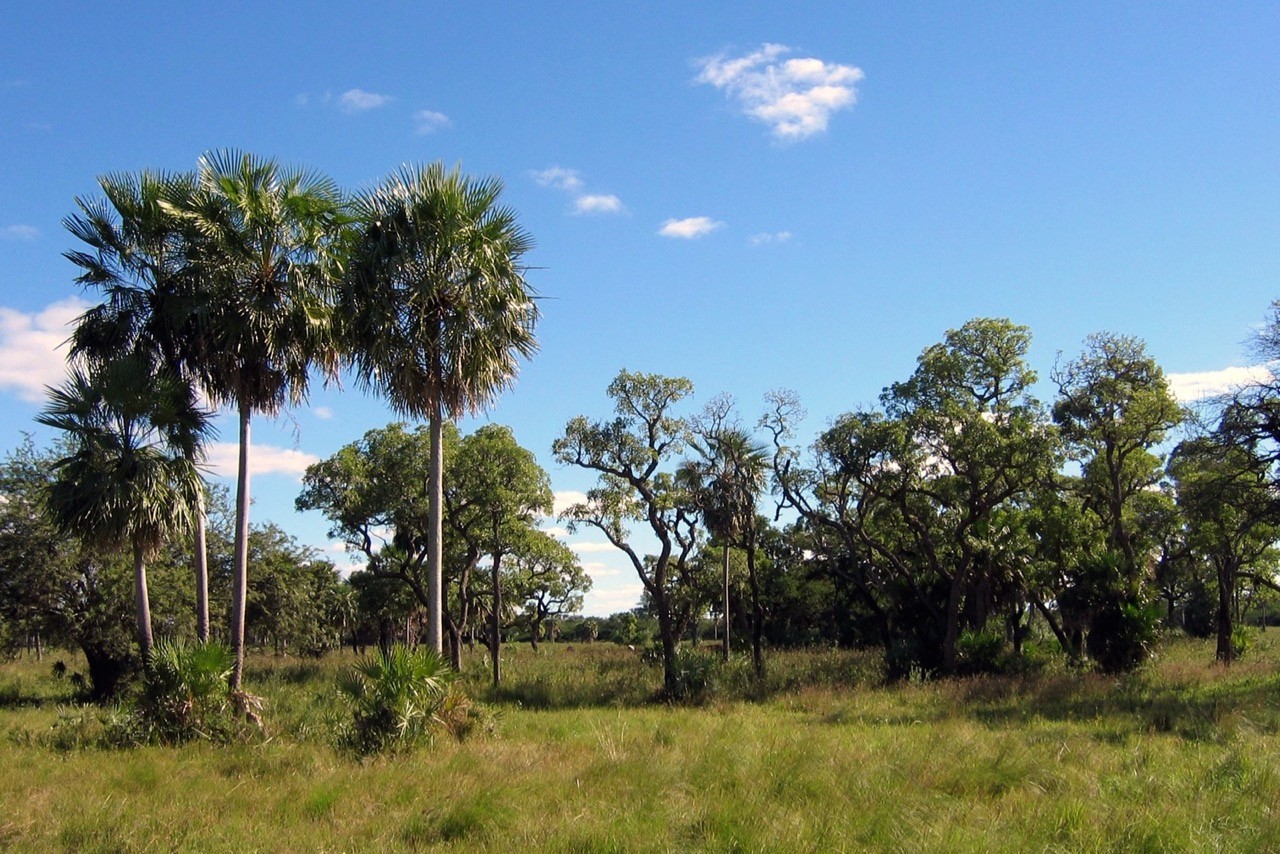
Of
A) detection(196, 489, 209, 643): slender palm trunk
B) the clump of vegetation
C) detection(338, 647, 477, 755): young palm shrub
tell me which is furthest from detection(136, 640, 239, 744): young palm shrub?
detection(338, 647, 477, 755): young palm shrub

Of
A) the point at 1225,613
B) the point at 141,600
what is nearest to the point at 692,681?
the point at 141,600

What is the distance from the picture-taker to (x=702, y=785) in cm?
1138

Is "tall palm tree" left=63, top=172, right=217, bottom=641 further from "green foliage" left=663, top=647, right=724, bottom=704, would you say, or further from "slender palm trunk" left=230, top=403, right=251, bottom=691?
"green foliage" left=663, top=647, right=724, bottom=704

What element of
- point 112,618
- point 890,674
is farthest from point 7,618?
point 890,674

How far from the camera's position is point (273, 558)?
33.7m

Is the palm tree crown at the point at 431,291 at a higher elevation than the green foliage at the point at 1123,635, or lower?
higher

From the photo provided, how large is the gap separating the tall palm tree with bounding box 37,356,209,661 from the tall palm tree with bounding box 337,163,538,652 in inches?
167

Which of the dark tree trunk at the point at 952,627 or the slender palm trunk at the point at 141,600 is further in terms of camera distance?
the dark tree trunk at the point at 952,627

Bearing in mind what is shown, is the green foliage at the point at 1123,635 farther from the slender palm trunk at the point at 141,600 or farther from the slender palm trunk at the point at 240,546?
the slender palm trunk at the point at 141,600

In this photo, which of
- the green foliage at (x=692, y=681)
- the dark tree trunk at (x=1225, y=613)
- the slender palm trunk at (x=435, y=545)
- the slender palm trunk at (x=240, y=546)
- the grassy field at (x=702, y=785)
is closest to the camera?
the grassy field at (x=702, y=785)

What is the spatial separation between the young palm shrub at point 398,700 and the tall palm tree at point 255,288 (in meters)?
3.64

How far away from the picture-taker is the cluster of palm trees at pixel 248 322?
16.2 meters

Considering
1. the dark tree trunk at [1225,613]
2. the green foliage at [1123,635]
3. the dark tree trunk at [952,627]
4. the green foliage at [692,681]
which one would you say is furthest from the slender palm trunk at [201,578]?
the dark tree trunk at [1225,613]

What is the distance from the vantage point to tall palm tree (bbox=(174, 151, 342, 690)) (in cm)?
1673
